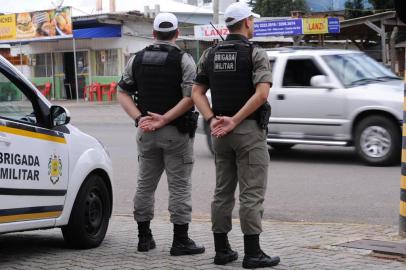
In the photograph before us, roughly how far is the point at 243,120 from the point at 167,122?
734mm

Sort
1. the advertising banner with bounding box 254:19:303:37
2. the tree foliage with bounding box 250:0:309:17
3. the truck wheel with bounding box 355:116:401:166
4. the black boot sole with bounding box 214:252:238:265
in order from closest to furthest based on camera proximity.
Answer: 1. the black boot sole with bounding box 214:252:238:265
2. the truck wheel with bounding box 355:116:401:166
3. the advertising banner with bounding box 254:19:303:37
4. the tree foliage with bounding box 250:0:309:17

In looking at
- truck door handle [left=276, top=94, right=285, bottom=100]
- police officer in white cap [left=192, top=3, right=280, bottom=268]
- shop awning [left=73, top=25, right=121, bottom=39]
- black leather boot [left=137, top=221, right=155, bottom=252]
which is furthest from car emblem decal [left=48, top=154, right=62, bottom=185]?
shop awning [left=73, top=25, right=121, bottom=39]

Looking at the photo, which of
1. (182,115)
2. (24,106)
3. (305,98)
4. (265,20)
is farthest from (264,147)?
(265,20)

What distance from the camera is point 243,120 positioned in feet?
16.0

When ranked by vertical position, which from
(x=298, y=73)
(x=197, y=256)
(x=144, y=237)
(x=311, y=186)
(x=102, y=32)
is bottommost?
(x=311, y=186)

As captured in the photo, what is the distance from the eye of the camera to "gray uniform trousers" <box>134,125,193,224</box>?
5.40 m

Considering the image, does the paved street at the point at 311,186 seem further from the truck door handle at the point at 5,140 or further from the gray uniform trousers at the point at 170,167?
the truck door handle at the point at 5,140

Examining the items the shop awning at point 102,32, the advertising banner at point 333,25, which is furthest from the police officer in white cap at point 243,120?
the shop awning at point 102,32

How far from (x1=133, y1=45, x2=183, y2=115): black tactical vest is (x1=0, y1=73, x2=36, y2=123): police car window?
3.06 feet

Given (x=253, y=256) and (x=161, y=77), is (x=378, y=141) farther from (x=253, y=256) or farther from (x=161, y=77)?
(x=253, y=256)

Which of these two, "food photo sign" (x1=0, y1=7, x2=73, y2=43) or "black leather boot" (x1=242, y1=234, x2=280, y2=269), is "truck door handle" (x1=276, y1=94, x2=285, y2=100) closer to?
"black leather boot" (x1=242, y1=234, x2=280, y2=269)

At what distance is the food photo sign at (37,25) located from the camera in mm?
30359

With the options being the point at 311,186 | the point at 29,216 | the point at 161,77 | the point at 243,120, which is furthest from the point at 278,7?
the point at 29,216

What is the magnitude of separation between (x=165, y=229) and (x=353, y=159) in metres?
5.85
